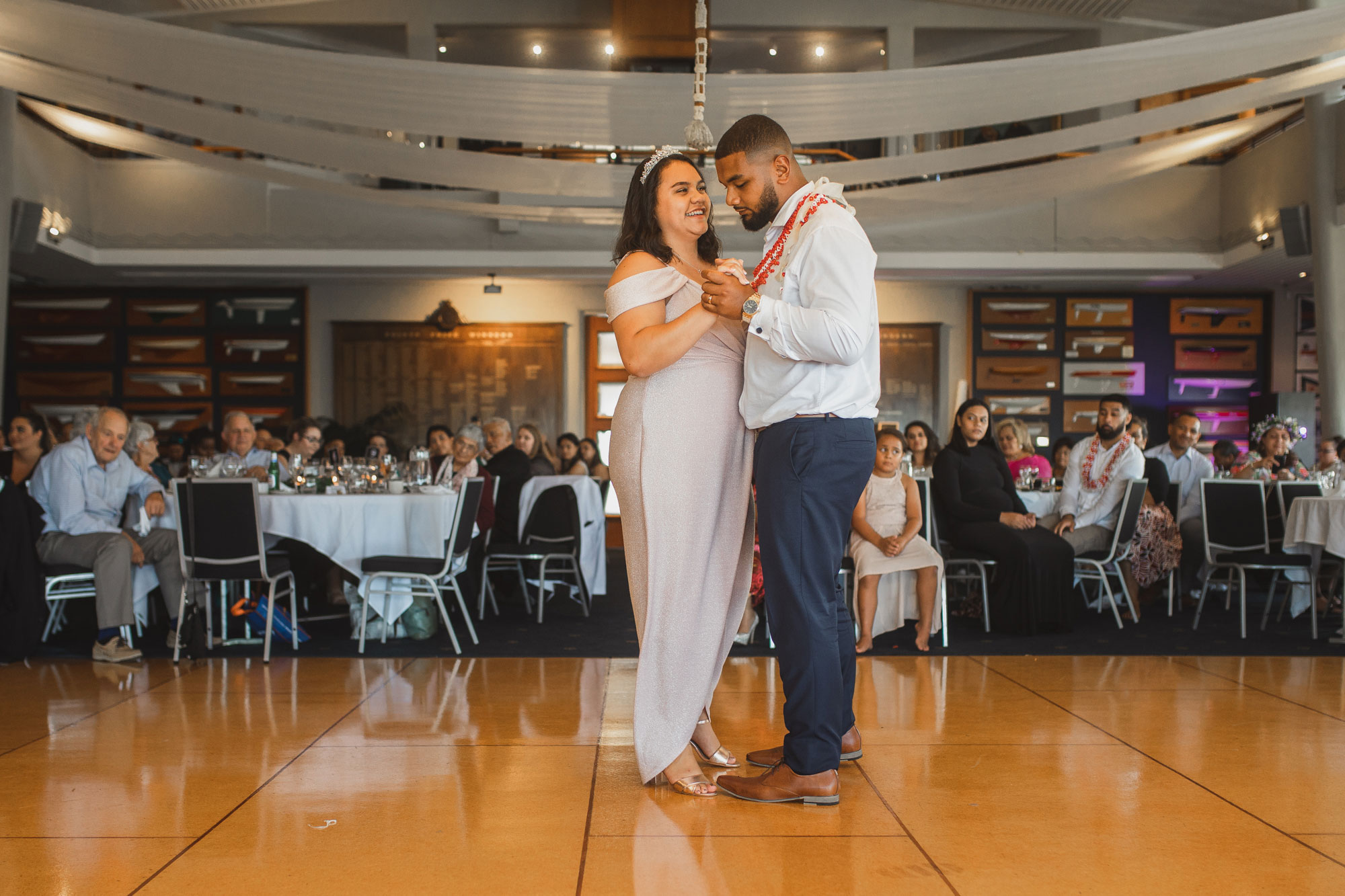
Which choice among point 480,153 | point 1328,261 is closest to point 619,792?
point 480,153

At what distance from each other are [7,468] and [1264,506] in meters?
6.84

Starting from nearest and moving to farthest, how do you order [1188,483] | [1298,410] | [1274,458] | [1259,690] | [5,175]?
[1259,690]
[1188,483]
[1274,458]
[5,175]
[1298,410]

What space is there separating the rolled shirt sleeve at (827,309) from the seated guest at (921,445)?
4.92 m

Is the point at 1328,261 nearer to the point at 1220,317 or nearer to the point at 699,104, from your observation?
the point at 1220,317

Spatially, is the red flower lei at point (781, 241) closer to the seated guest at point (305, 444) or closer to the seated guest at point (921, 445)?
the seated guest at point (921, 445)

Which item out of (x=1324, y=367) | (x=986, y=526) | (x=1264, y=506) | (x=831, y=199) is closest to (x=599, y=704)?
(x=831, y=199)

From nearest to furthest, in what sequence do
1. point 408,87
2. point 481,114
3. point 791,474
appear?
point 791,474 < point 408,87 < point 481,114

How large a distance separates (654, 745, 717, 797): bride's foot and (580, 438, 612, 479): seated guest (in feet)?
25.0

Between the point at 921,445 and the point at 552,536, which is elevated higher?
the point at 921,445

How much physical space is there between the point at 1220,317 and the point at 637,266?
11.4 m

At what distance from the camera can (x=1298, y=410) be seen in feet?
37.0

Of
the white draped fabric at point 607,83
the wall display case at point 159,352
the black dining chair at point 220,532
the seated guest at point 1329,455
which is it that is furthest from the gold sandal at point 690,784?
the wall display case at point 159,352

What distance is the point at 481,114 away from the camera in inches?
240

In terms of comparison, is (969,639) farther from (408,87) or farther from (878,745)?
(408,87)
